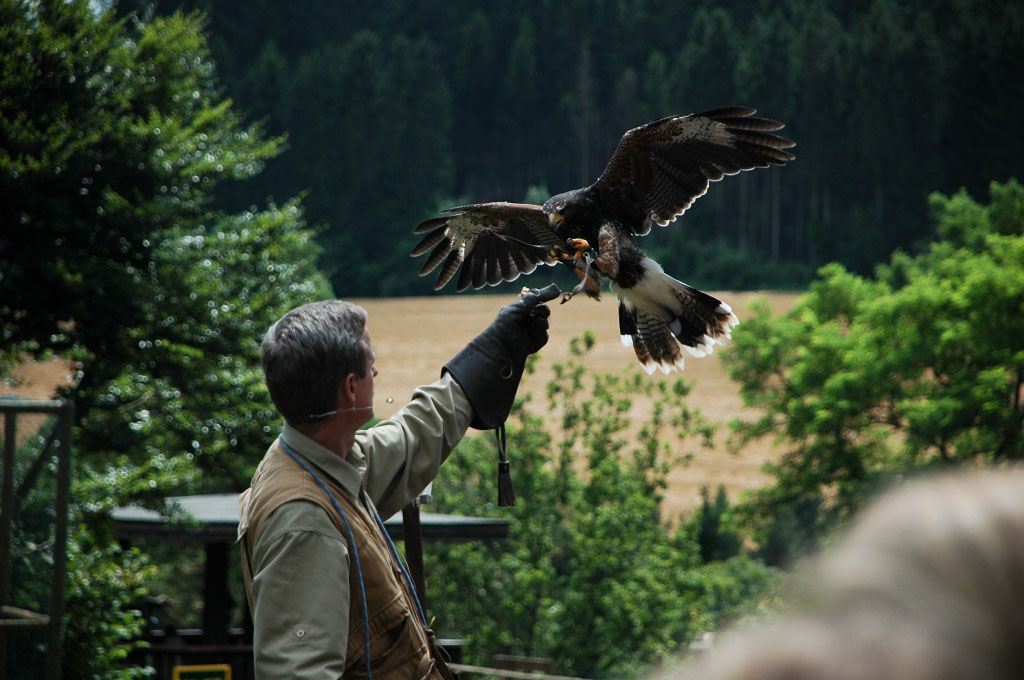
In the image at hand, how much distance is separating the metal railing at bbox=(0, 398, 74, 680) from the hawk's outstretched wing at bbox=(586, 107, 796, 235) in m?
2.99

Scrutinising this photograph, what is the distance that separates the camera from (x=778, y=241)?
54.2 meters

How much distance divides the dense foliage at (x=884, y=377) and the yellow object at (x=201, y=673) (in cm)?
1153

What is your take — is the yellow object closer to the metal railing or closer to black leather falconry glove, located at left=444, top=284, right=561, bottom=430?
the metal railing

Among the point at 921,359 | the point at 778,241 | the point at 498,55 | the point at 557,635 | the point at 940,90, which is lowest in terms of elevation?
the point at 557,635

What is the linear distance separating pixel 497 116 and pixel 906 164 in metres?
26.9

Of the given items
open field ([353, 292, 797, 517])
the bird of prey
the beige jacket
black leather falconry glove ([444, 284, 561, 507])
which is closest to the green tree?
open field ([353, 292, 797, 517])

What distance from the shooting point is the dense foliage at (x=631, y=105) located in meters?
48.0

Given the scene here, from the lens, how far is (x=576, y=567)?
1423cm

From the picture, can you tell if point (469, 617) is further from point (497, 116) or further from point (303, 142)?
point (497, 116)

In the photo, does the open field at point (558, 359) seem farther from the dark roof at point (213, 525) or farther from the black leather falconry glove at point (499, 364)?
the black leather falconry glove at point (499, 364)

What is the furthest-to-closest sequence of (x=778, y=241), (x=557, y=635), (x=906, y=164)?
(x=778, y=241), (x=906, y=164), (x=557, y=635)

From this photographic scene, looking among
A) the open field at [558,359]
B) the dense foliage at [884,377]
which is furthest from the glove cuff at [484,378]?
the open field at [558,359]

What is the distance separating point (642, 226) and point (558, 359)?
35.0 meters

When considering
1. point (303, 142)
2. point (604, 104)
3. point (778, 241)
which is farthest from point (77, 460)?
point (604, 104)
